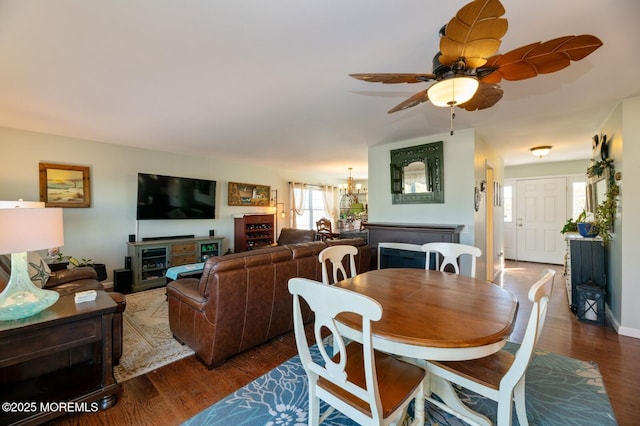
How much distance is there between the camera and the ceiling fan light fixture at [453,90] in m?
1.50

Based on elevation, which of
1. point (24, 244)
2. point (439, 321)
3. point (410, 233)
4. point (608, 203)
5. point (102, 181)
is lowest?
point (439, 321)

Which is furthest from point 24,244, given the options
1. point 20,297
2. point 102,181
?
point 102,181

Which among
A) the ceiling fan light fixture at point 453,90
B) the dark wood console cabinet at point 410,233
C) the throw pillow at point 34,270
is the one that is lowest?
the throw pillow at point 34,270

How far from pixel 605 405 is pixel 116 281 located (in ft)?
18.4

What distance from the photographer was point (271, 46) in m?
1.84

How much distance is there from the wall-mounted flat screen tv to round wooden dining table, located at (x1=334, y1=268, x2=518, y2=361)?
4389 mm

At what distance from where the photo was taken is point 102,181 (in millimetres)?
4457

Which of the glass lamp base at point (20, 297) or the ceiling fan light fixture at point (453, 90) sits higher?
the ceiling fan light fixture at point (453, 90)

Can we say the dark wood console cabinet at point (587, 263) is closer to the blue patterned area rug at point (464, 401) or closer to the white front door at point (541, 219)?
the blue patterned area rug at point (464, 401)

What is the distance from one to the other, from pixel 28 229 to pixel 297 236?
434 cm

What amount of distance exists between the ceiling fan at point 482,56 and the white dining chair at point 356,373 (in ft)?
4.00

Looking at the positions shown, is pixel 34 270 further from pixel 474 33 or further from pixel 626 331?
pixel 626 331

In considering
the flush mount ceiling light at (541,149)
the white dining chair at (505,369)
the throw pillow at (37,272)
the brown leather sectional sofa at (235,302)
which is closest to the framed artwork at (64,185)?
the throw pillow at (37,272)

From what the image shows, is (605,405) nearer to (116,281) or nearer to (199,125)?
(199,125)
